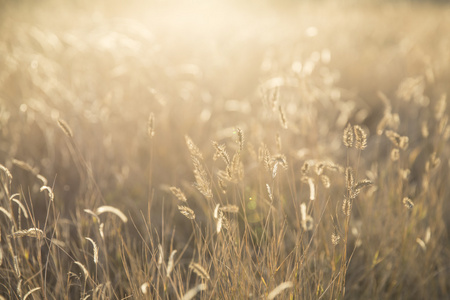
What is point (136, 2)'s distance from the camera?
26.9ft

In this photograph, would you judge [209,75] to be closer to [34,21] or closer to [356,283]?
[356,283]

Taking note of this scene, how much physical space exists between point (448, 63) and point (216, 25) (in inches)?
110

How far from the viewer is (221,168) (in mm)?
2549

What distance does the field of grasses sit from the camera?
3.97 feet

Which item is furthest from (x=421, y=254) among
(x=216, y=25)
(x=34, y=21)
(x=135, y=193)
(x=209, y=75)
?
(x=34, y=21)

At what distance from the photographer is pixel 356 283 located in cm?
158

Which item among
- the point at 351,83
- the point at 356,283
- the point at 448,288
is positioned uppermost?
the point at 351,83

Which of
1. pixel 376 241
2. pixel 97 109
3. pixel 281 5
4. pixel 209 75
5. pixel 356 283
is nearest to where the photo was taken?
pixel 356 283

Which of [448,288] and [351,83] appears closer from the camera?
[448,288]

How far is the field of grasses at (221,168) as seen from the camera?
3.97 feet

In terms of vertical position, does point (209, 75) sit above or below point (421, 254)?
above

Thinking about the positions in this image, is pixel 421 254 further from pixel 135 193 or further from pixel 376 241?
pixel 135 193

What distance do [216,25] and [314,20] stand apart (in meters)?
1.39

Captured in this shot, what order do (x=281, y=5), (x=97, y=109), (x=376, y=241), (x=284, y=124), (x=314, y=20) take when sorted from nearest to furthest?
(x=284, y=124) < (x=376, y=241) < (x=97, y=109) < (x=314, y=20) < (x=281, y=5)
